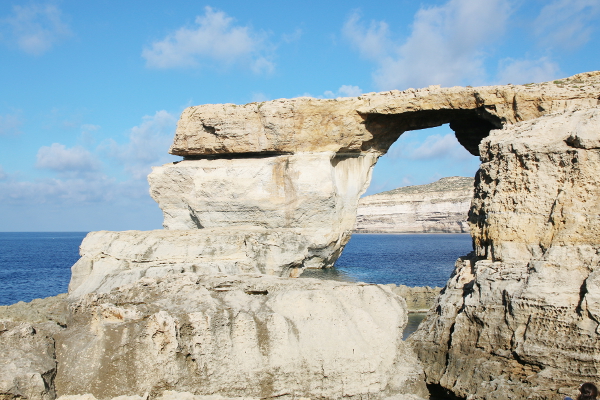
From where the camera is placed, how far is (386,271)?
32.4 m

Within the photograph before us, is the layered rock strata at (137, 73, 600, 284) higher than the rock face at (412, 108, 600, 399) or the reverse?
higher

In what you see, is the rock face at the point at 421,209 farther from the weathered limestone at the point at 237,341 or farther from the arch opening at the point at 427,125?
the weathered limestone at the point at 237,341

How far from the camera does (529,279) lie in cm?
996

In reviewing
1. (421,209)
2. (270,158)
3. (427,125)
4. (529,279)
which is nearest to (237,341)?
(529,279)

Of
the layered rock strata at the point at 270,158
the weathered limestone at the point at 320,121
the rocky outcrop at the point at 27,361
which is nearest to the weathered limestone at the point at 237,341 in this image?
the rocky outcrop at the point at 27,361

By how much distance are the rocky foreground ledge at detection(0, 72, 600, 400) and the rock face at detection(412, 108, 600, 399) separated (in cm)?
2

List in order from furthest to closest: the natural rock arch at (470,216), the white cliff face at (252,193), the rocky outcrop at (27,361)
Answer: the white cliff face at (252,193)
the natural rock arch at (470,216)
the rocky outcrop at (27,361)

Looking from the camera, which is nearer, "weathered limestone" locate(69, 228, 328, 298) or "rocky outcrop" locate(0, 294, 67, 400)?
"rocky outcrop" locate(0, 294, 67, 400)

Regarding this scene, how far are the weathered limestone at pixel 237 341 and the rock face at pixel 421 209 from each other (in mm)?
62085

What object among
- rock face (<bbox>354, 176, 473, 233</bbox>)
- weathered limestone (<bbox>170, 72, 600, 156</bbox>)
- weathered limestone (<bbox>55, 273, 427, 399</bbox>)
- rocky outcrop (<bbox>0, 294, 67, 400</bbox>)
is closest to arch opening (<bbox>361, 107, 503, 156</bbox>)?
weathered limestone (<bbox>170, 72, 600, 156</bbox>)

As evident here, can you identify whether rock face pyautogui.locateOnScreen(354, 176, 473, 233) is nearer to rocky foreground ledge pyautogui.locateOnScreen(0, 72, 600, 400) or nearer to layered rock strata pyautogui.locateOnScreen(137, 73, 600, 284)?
layered rock strata pyautogui.locateOnScreen(137, 73, 600, 284)

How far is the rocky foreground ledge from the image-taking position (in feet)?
25.9

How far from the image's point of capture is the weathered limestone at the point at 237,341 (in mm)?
7824

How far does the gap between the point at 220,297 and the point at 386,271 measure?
24.2 meters
